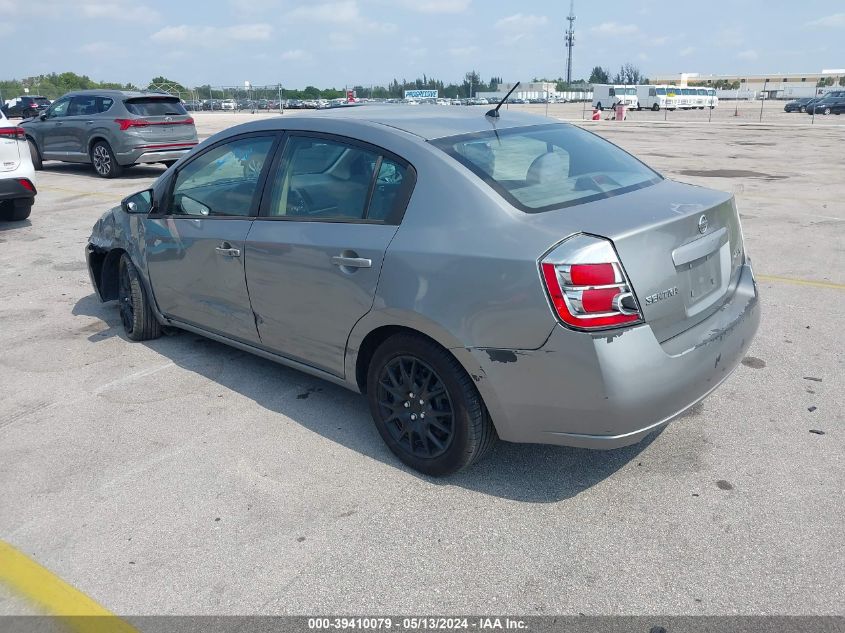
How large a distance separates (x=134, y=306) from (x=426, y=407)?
2.83 meters

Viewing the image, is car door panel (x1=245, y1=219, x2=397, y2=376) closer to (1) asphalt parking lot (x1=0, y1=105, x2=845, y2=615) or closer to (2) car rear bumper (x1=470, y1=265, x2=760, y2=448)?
(1) asphalt parking lot (x1=0, y1=105, x2=845, y2=615)

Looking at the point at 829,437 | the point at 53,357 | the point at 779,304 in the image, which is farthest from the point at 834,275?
the point at 53,357

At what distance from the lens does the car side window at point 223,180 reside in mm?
4199

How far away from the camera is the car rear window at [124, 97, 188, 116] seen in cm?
1392

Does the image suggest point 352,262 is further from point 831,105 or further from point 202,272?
point 831,105

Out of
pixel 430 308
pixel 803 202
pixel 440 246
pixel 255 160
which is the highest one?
pixel 255 160

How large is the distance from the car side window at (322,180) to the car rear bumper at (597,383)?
1.13 meters

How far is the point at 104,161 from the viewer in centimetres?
1464

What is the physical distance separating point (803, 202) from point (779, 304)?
6025 mm

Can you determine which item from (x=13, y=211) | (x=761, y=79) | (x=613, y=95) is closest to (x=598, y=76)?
(x=761, y=79)

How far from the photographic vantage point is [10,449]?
12.8ft

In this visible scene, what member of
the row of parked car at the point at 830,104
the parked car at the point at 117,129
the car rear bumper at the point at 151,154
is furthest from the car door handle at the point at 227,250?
the row of parked car at the point at 830,104

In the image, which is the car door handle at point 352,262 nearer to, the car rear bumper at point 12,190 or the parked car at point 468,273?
the parked car at point 468,273

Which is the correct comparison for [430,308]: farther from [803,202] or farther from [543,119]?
[803,202]
